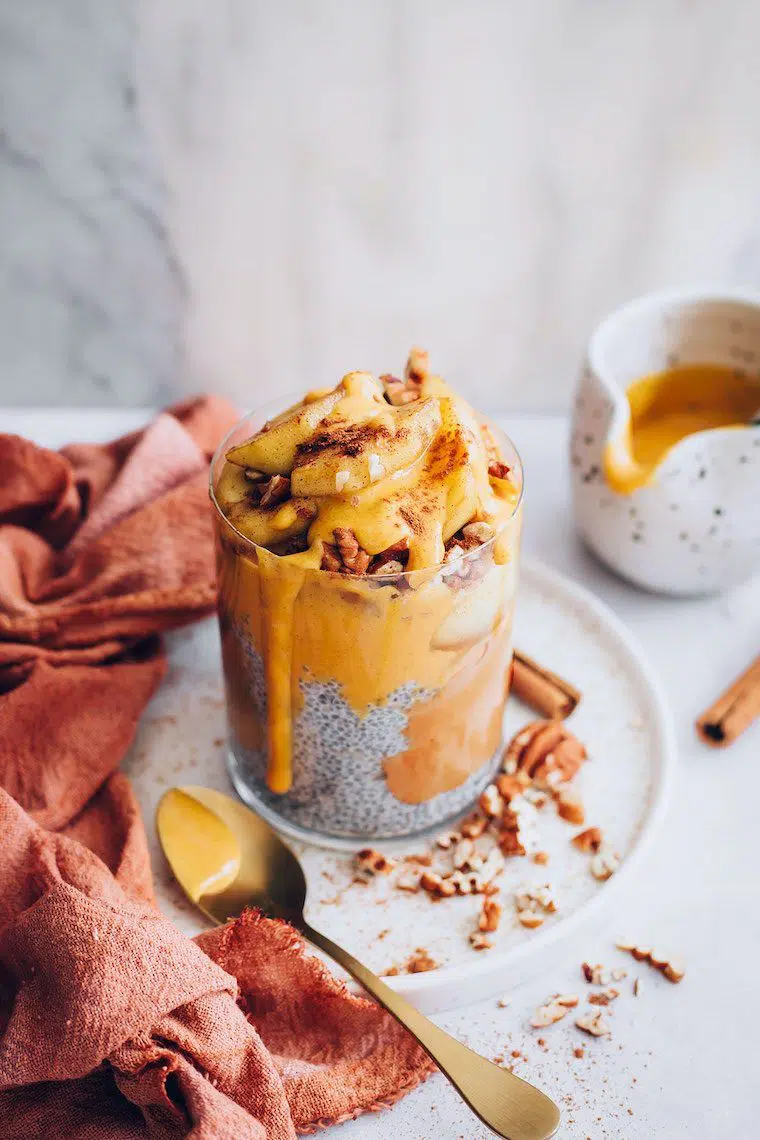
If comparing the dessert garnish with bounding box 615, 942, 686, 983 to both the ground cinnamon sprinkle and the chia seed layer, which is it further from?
the ground cinnamon sprinkle

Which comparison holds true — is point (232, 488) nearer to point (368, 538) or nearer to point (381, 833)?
point (368, 538)

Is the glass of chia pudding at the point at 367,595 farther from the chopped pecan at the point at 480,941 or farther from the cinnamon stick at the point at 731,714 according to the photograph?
the cinnamon stick at the point at 731,714

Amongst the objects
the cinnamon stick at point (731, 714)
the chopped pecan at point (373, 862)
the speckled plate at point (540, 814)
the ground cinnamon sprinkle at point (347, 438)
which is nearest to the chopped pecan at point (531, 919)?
the speckled plate at point (540, 814)

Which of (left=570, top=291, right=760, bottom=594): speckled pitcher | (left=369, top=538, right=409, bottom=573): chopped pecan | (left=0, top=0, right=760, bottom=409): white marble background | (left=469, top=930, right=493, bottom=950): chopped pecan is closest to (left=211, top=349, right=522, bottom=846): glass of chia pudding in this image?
(left=369, top=538, right=409, bottom=573): chopped pecan

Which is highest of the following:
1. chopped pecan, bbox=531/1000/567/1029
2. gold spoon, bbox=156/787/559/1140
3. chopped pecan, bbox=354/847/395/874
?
gold spoon, bbox=156/787/559/1140

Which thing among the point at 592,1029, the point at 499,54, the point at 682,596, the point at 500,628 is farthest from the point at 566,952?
the point at 499,54

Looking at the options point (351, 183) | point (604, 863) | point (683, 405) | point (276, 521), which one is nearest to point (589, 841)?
point (604, 863)
